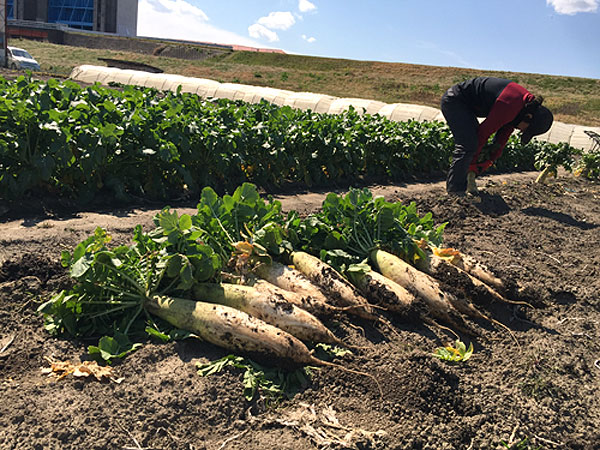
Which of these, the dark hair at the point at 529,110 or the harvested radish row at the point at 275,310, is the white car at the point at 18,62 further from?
the harvested radish row at the point at 275,310

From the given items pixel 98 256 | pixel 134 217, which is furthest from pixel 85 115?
pixel 98 256

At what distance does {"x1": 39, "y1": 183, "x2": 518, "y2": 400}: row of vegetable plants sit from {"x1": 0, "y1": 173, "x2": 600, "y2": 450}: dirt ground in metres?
0.12

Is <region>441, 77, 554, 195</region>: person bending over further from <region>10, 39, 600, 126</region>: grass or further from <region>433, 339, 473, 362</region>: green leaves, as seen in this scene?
<region>10, 39, 600, 126</region>: grass

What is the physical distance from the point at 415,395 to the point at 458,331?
0.84m

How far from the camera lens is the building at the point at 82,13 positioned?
69500mm

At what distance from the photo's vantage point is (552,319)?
351cm

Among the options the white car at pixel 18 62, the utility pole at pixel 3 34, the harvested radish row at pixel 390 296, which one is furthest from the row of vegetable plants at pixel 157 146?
the utility pole at pixel 3 34

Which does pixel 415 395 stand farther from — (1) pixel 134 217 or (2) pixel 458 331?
(1) pixel 134 217

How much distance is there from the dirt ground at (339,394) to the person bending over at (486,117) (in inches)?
126

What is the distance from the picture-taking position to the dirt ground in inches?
82.7

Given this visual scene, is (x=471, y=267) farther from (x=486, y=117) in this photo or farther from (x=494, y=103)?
(x=486, y=117)

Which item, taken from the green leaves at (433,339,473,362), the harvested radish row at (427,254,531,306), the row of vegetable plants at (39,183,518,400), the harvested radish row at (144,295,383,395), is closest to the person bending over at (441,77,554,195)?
the row of vegetable plants at (39,183,518,400)

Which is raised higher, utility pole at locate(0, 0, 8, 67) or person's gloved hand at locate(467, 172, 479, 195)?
utility pole at locate(0, 0, 8, 67)

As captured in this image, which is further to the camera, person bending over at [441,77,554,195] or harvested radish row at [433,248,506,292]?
person bending over at [441,77,554,195]
